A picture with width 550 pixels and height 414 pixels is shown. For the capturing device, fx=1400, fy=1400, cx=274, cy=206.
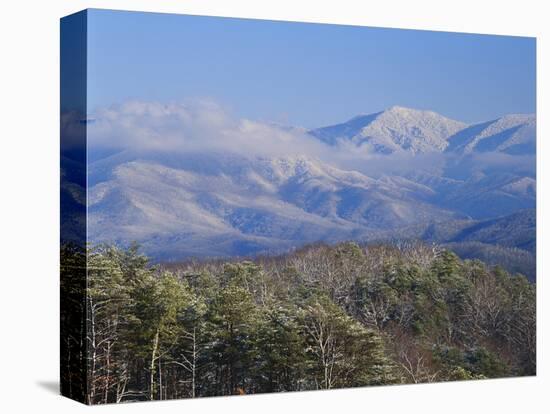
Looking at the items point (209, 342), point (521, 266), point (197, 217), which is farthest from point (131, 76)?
point (521, 266)

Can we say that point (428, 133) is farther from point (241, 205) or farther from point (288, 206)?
point (241, 205)

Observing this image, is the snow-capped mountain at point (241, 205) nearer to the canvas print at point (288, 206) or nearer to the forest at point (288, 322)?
the canvas print at point (288, 206)

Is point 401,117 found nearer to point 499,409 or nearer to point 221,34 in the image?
point 221,34

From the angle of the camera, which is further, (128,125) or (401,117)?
(401,117)

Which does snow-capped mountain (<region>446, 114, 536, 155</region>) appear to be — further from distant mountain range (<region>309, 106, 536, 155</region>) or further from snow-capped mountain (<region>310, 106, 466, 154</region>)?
snow-capped mountain (<region>310, 106, 466, 154</region>)

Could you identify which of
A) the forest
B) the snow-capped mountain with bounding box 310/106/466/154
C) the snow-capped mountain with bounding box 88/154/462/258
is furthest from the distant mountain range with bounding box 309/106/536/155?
the forest

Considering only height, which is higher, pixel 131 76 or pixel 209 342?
pixel 131 76

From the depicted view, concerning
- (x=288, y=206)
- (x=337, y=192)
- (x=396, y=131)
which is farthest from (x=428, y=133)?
(x=288, y=206)
